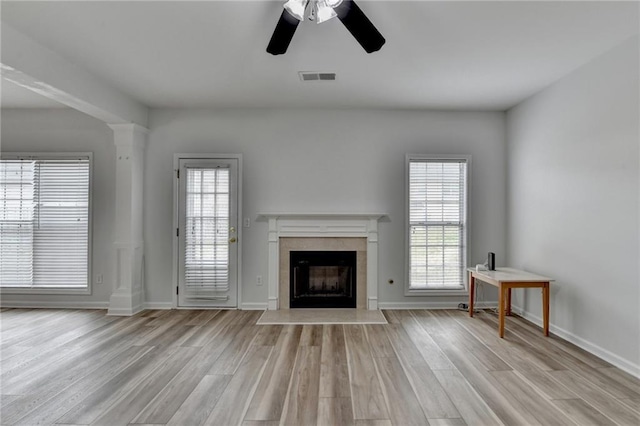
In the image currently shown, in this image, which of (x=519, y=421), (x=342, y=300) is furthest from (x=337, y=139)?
(x=519, y=421)

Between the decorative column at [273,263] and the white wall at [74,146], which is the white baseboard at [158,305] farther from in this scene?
the decorative column at [273,263]

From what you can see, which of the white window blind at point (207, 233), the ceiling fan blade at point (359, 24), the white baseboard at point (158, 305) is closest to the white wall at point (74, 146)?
the white baseboard at point (158, 305)

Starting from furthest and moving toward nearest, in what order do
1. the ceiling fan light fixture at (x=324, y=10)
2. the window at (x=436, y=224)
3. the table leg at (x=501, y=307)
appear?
1. the window at (x=436, y=224)
2. the table leg at (x=501, y=307)
3. the ceiling fan light fixture at (x=324, y=10)

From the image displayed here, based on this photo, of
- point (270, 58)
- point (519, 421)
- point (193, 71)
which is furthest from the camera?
point (193, 71)

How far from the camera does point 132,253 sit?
14.7ft

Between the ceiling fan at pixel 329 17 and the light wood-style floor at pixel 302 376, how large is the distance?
2.48 metres

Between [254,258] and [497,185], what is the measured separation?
356 cm

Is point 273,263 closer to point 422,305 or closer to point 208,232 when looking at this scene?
point 208,232

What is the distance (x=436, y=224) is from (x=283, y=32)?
11.2ft

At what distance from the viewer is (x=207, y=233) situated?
472 cm

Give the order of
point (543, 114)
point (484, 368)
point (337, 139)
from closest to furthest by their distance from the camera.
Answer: point (484, 368) < point (543, 114) < point (337, 139)

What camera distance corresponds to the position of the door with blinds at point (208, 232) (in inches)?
185

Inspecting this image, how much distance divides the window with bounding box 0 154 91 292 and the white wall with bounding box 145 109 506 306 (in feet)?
3.12

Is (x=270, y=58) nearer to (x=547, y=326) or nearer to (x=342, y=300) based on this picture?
(x=342, y=300)
